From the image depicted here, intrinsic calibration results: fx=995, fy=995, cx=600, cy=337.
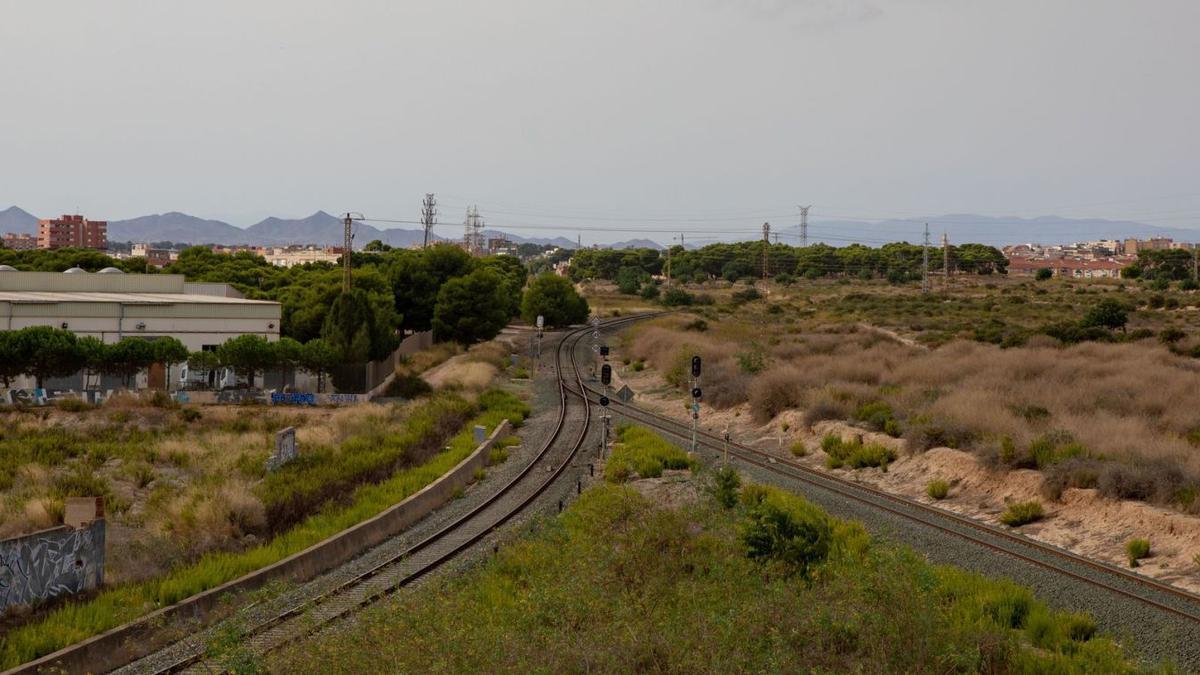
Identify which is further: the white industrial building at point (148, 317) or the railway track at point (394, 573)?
the white industrial building at point (148, 317)

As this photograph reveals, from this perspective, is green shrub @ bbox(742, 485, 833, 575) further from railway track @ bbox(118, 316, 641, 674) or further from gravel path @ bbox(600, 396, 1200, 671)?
railway track @ bbox(118, 316, 641, 674)

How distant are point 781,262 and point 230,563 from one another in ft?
492

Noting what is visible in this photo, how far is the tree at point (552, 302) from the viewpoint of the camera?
88.6m

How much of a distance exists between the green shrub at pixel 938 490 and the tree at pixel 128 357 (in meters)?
35.9

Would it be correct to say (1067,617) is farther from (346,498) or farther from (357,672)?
(346,498)

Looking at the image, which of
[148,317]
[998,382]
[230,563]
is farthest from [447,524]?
[148,317]

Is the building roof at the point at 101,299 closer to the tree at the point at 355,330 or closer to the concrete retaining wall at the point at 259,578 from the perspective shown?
the tree at the point at 355,330

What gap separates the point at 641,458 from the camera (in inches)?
1118

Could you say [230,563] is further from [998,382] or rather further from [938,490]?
[998,382]

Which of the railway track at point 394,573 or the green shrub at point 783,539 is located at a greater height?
the green shrub at point 783,539

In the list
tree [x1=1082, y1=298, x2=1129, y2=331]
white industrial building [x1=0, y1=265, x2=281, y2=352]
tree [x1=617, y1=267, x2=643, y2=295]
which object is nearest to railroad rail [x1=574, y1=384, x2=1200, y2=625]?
white industrial building [x1=0, y1=265, x2=281, y2=352]

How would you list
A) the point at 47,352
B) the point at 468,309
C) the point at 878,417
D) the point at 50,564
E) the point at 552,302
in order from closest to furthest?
the point at 50,564
the point at 878,417
the point at 47,352
the point at 468,309
the point at 552,302

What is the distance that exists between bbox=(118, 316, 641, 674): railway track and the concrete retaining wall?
0.54m

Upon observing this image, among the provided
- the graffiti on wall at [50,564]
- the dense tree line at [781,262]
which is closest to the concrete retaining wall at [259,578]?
the graffiti on wall at [50,564]
